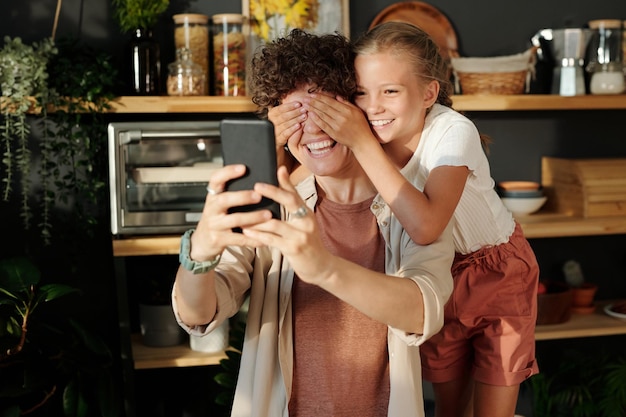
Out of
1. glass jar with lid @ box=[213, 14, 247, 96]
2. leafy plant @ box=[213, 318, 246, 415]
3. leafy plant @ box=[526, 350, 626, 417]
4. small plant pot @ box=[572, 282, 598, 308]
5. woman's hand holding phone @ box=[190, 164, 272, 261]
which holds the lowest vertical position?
leafy plant @ box=[526, 350, 626, 417]

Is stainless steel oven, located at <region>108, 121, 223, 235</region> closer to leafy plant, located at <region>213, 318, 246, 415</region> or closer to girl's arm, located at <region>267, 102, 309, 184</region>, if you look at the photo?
leafy plant, located at <region>213, 318, 246, 415</region>

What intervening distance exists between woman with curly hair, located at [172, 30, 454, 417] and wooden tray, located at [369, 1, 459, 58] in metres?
1.87

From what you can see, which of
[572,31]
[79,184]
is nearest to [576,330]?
[572,31]

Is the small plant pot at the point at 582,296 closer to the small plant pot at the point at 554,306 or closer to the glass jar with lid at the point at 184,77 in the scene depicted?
the small plant pot at the point at 554,306

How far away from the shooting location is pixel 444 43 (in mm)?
3566

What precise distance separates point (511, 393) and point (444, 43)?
1.73 meters

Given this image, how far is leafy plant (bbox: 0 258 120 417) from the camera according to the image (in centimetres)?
288

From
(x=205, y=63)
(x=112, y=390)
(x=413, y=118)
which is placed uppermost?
(x=205, y=63)

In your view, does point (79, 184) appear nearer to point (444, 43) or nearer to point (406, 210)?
point (444, 43)

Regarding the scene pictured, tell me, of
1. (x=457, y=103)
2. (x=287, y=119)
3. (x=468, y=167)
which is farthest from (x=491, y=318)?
(x=457, y=103)

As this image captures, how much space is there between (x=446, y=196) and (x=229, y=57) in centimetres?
163

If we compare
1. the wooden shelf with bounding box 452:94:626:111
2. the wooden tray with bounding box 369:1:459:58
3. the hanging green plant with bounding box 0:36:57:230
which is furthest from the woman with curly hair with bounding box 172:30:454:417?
the wooden tray with bounding box 369:1:459:58

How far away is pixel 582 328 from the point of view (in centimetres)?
340

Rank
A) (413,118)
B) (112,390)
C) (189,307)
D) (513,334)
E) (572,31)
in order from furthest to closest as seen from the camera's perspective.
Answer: (572,31) → (112,390) → (513,334) → (413,118) → (189,307)
